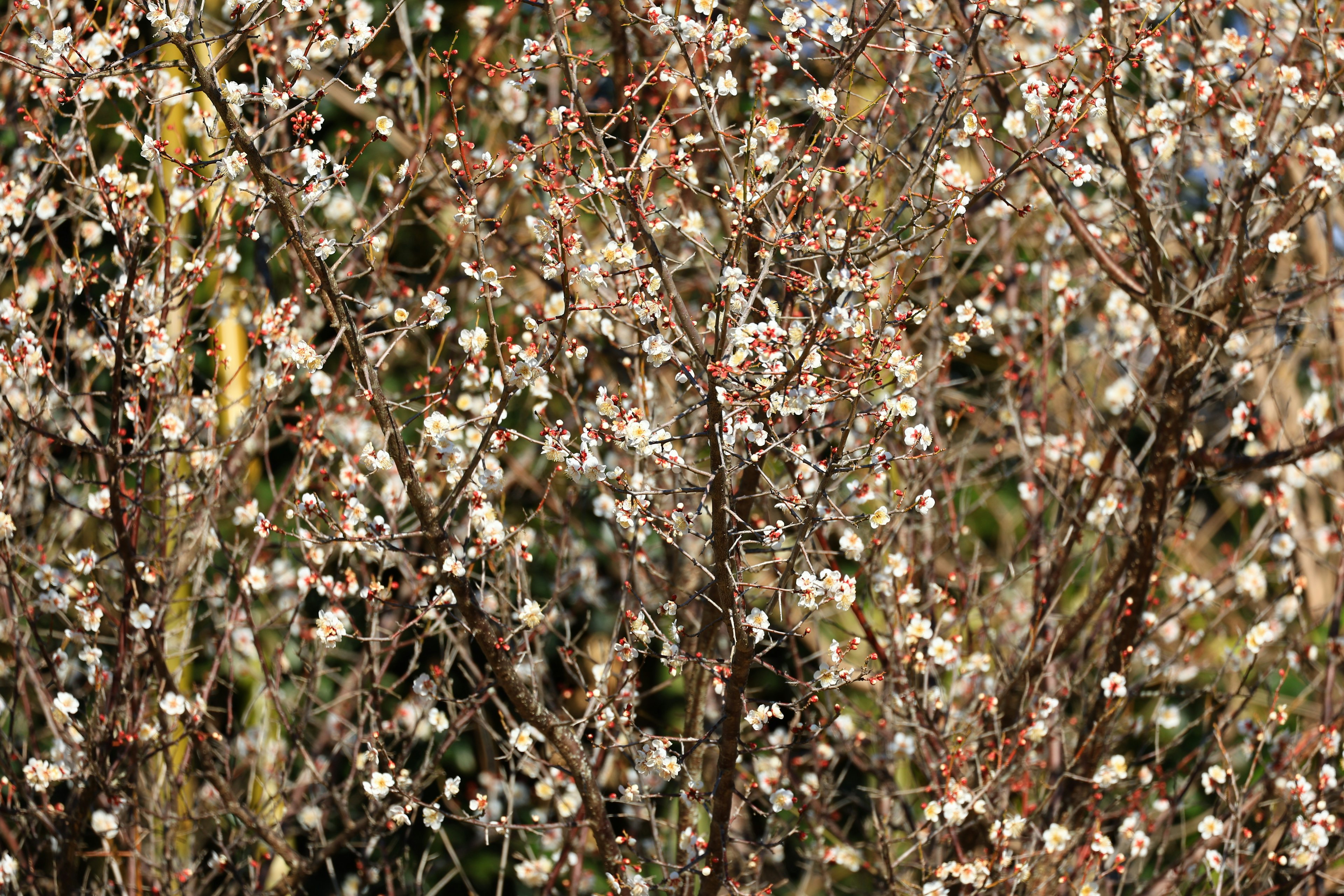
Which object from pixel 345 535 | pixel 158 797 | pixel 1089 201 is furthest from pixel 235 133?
pixel 1089 201

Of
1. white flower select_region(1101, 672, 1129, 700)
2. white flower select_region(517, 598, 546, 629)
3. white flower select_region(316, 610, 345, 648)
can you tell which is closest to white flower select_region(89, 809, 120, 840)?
white flower select_region(316, 610, 345, 648)

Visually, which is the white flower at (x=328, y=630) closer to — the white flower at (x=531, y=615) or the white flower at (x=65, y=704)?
the white flower at (x=531, y=615)

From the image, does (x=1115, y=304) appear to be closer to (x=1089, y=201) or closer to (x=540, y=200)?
(x=1089, y=201)

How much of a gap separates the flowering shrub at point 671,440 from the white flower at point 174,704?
0.06 meters

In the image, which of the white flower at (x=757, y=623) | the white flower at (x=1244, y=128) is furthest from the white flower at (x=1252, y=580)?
the white flower at (x=757, y=623)

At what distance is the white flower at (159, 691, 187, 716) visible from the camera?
3.32 m

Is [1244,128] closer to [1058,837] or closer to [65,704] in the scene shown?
[1058,837]

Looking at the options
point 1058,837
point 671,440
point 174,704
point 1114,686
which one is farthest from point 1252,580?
point 174,704

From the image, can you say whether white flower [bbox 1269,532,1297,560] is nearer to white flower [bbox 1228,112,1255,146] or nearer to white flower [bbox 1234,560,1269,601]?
white flower [bbox 1234,560,1269,601]

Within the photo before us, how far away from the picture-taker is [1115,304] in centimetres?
468

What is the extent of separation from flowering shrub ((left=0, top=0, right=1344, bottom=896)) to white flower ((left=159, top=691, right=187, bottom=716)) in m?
0.06

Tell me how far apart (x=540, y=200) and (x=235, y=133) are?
1.44 m

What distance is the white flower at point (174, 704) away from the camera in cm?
332

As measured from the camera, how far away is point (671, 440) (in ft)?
7.35
